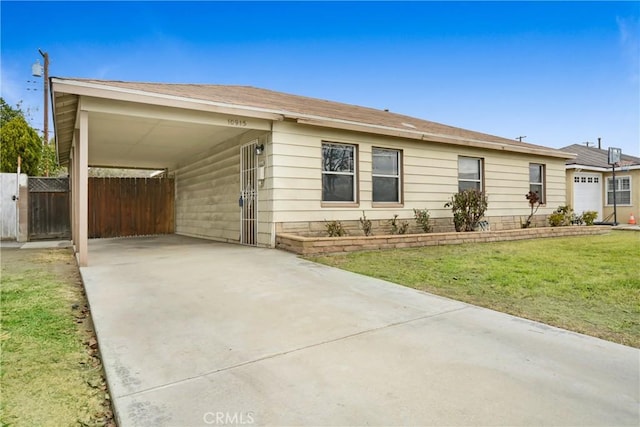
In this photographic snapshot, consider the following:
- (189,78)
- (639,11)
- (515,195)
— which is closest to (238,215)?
(515,195)

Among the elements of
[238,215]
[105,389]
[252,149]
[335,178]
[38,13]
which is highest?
[38,13]

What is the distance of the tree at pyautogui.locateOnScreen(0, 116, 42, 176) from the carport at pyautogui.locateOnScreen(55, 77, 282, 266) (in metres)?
5.32

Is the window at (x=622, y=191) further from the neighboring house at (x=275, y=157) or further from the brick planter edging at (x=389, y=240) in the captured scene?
the brick planter edging at (x=389, y=240)

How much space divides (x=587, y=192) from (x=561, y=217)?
6.73 m

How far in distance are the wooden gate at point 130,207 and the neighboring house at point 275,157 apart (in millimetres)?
1313

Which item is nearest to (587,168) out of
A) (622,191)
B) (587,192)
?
(587,192)

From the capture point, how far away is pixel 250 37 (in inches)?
585

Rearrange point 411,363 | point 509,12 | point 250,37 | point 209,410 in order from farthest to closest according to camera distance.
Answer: point 250,37 → point 509,12 → point 411,363 → point 209,410

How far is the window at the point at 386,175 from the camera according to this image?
29.7 feet

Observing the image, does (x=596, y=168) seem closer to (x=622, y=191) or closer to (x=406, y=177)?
(x=622, y=191)

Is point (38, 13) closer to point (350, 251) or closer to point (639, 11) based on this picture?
point (350, 251)

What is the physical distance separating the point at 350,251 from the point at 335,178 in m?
2.04

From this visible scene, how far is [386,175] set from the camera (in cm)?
920

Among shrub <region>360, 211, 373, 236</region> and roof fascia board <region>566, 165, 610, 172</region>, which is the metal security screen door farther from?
roof fascia board <region>566, 165, 610, 172</region>
